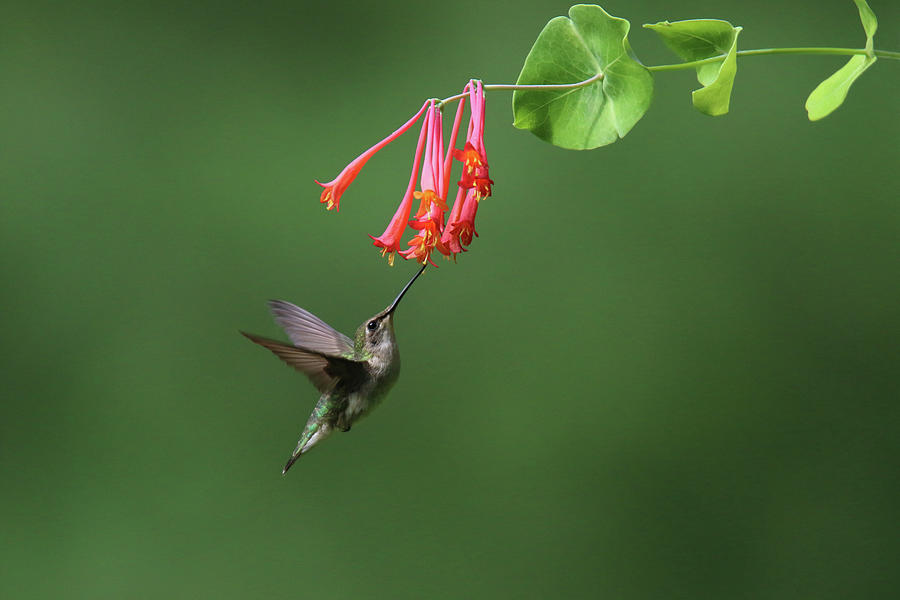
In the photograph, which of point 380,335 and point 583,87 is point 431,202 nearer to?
point 583,87

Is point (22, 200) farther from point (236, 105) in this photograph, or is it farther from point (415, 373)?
point (415, 373)

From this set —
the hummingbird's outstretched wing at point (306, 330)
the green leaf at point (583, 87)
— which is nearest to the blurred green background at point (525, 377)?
the hummingbird's outstretched wing at point (306, 330)

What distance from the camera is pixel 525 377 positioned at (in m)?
2.09

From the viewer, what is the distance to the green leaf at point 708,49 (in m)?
0.61

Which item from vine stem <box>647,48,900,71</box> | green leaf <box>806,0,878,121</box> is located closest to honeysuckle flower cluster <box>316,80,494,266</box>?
vine stem <box>647,48,900,71</box>

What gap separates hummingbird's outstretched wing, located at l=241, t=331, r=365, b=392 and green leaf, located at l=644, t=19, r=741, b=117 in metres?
0.36

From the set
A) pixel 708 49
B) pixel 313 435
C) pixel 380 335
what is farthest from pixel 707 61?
pixel 313 435

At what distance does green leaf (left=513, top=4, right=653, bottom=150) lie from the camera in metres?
0.67

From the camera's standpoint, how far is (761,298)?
82.6 inches

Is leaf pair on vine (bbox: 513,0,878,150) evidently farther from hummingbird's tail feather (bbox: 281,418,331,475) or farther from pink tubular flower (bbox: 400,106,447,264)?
hummingbird's tail feather (bbox: 281,418,331,475)

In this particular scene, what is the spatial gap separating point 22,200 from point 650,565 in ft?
5.60

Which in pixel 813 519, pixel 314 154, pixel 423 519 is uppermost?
pixel 314 154

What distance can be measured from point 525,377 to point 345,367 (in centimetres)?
124

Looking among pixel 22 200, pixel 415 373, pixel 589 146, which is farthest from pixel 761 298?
pixel 22 200
